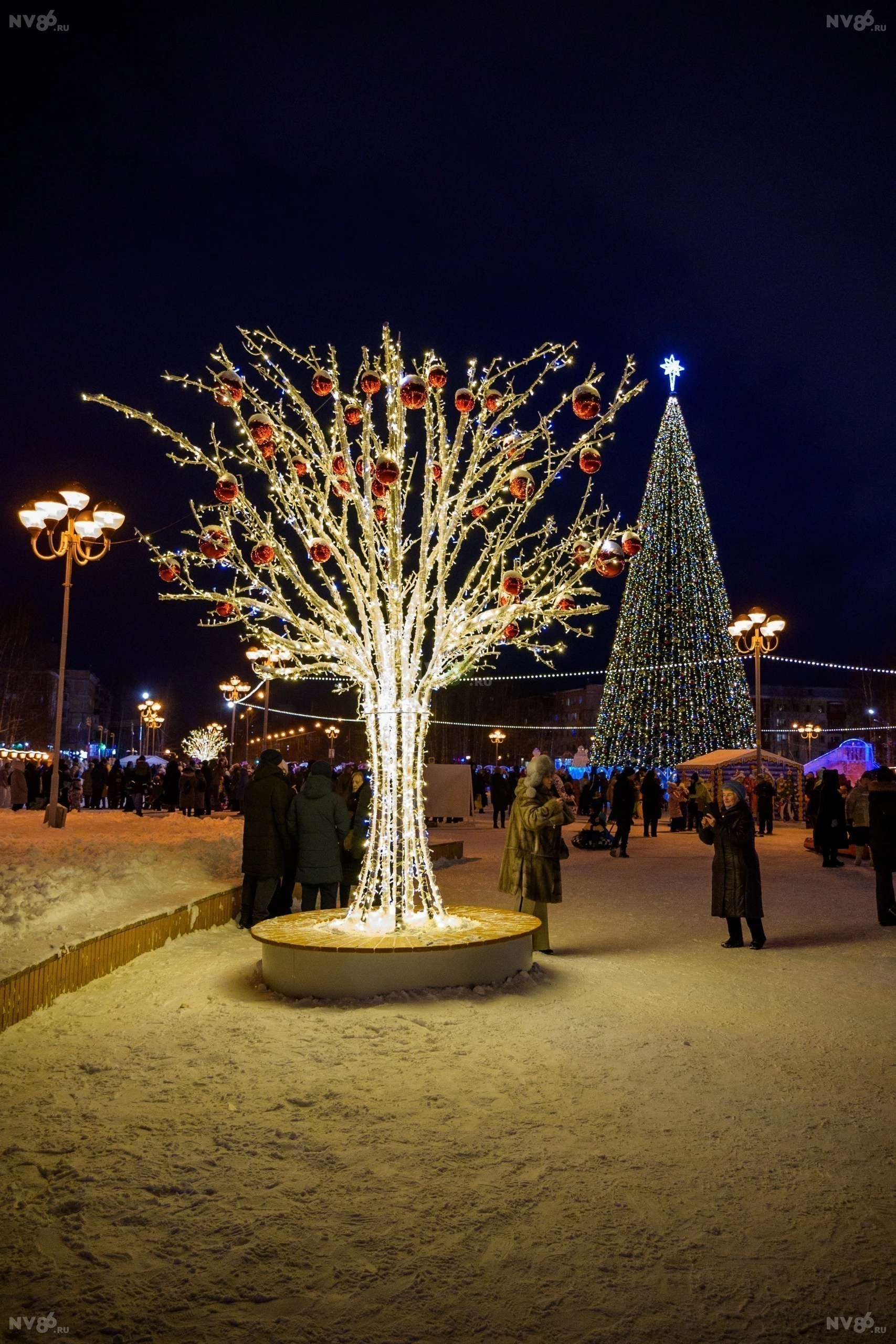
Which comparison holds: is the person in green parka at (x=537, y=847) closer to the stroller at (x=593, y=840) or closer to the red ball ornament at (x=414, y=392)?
the red ball ornament at (x=414, y=392)

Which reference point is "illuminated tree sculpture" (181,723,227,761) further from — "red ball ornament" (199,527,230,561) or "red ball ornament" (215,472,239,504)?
"red ball ornament" (215,472,239,504)

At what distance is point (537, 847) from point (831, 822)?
9714mm

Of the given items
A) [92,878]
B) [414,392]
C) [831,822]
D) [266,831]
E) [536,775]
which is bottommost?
[92,878]

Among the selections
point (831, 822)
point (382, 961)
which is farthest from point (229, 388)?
point (831, 822)

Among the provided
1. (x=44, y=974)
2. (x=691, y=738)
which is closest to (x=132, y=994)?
(x=44, y=974)

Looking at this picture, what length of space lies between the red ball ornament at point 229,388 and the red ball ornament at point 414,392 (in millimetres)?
1637

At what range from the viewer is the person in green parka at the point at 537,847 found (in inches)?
323

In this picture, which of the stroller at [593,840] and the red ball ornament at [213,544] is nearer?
the red ball ornament at [213,544]

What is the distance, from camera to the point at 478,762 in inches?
3374

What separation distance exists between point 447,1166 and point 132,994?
376 centimetres

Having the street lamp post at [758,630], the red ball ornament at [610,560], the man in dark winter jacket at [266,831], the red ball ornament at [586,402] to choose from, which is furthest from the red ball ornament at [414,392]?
the street lamp post at [758,630]

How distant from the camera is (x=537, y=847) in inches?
328

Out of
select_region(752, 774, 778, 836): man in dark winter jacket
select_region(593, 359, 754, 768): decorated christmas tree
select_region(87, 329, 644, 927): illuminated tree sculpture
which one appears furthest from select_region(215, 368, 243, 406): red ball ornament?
select_region(593, 359, 754, 768): decorated christmas tree

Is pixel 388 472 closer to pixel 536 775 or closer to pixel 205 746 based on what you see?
pixel 536 775
